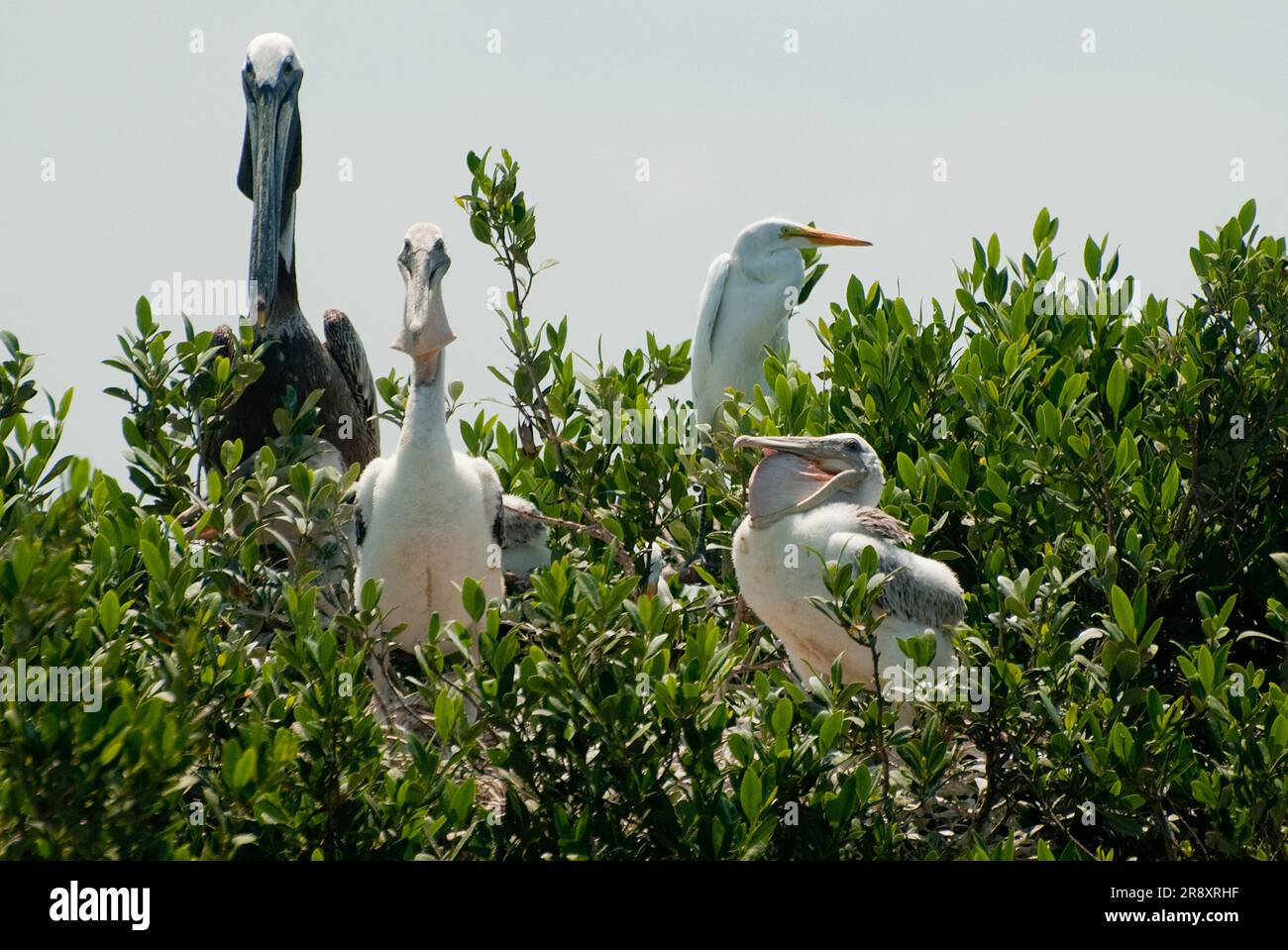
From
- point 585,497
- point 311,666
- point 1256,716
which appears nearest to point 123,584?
point 311,666

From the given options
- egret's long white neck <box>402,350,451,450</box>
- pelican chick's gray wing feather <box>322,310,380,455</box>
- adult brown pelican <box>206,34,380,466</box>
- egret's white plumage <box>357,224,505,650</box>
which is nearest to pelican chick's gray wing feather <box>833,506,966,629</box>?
egret's white plumage <box>357,224,505,650</box>

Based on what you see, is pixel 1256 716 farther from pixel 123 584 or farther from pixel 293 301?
pixel 293 301

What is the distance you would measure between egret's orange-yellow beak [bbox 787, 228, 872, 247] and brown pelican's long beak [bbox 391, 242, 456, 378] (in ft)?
13.9

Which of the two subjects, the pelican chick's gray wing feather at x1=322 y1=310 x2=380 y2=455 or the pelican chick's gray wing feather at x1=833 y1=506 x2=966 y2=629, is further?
the pelican chick's gray wing feather at x1=322 y1=310 x2=380 y2=455

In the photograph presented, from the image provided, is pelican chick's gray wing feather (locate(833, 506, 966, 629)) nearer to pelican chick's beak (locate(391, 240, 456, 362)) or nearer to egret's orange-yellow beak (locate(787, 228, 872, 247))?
pelican chick's beak (locate(391, 240, 456, 362))

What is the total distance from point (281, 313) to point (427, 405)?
1904mm

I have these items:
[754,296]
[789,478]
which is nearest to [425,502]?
[789,478]

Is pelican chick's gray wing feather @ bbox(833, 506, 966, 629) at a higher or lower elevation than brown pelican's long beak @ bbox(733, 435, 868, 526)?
lower

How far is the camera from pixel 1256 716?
450 cm

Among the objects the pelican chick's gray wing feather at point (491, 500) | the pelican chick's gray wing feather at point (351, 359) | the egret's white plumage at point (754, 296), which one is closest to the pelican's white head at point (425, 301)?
the pelican chick's gray wing feather at point (491, 500)

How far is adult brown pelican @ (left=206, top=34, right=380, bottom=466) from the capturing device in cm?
734

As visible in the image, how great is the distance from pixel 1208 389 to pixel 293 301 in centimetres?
434

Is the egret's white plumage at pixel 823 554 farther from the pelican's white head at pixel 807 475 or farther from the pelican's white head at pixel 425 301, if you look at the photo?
the pelican's white head at pixel 425 301

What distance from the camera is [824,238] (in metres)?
9.98
